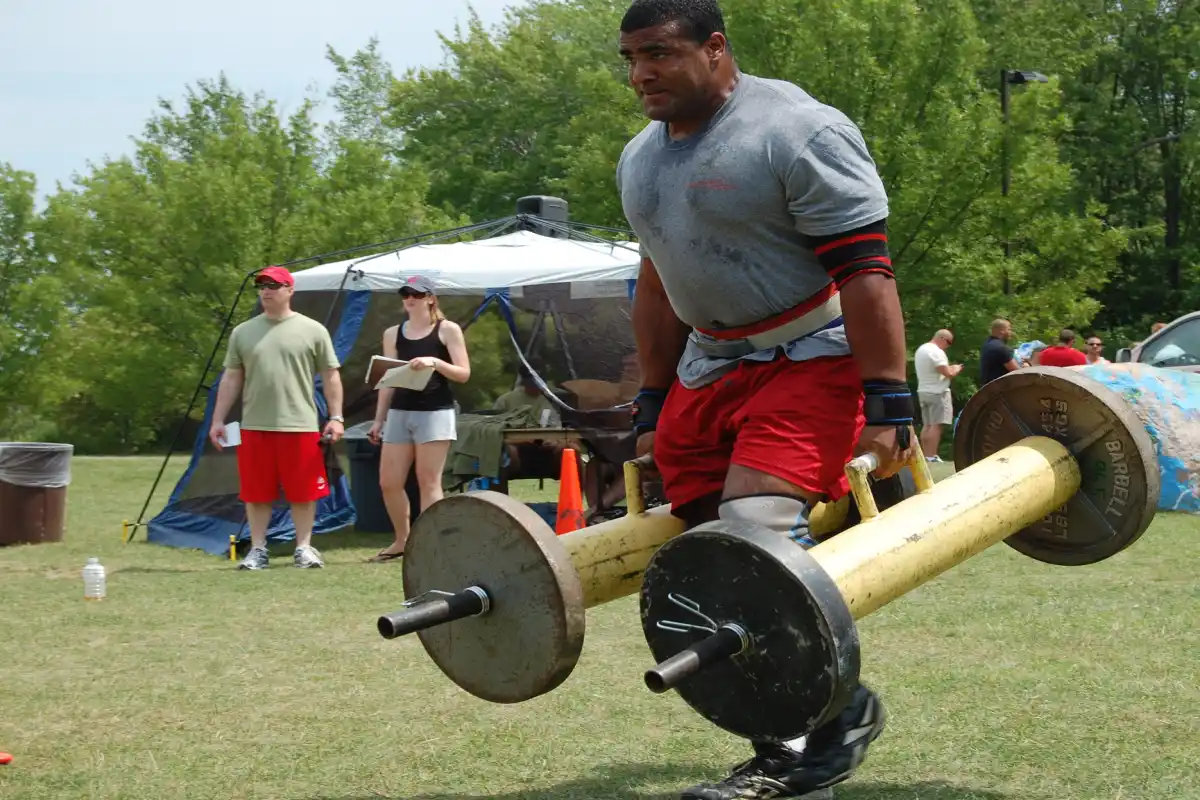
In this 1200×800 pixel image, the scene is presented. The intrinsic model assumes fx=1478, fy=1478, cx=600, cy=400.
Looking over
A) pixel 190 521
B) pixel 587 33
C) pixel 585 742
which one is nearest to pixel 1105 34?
pixel 587 33

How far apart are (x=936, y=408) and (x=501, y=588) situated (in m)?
14.8

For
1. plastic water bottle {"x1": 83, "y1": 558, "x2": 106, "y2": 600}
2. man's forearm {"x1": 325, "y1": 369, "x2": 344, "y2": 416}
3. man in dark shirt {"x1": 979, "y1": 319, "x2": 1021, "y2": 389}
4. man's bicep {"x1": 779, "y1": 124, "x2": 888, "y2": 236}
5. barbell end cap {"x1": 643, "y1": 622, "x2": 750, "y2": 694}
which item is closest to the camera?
barbell end cap {"x1": 643, "y1": 622, "x2": 750, "y2": 694}

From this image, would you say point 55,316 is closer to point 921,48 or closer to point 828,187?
point 921,48

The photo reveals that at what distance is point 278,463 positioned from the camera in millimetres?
9406

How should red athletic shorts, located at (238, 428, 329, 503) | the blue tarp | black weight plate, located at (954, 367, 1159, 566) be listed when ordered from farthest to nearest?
the blue tarp, red athletic shorts, located at (238, 428, 329, 503), black weight plate, located at (954, 367, 1159, 566)

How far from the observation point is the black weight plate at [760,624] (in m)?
2.95

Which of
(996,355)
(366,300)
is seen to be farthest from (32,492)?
(996,355)

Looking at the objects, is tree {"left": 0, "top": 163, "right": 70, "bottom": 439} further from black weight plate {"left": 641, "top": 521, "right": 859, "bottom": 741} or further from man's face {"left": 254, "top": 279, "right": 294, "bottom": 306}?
black weight plate {"left": 641, "top": 521, "right": 859, "bottom": 741}

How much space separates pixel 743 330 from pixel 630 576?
680 millimetres

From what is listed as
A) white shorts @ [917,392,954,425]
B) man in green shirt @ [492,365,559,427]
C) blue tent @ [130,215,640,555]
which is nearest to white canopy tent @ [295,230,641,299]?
blue tent @ [130,215,640,555]

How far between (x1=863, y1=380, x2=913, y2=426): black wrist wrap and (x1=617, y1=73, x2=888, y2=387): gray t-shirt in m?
0.18

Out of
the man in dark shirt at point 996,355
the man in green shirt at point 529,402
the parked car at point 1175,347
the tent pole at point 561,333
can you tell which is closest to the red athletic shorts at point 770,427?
the man in green shirt at point 529,402

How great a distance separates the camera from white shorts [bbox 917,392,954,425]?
687 inches

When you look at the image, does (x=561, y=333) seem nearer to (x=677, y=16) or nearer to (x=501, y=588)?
(x=677, y=16)
